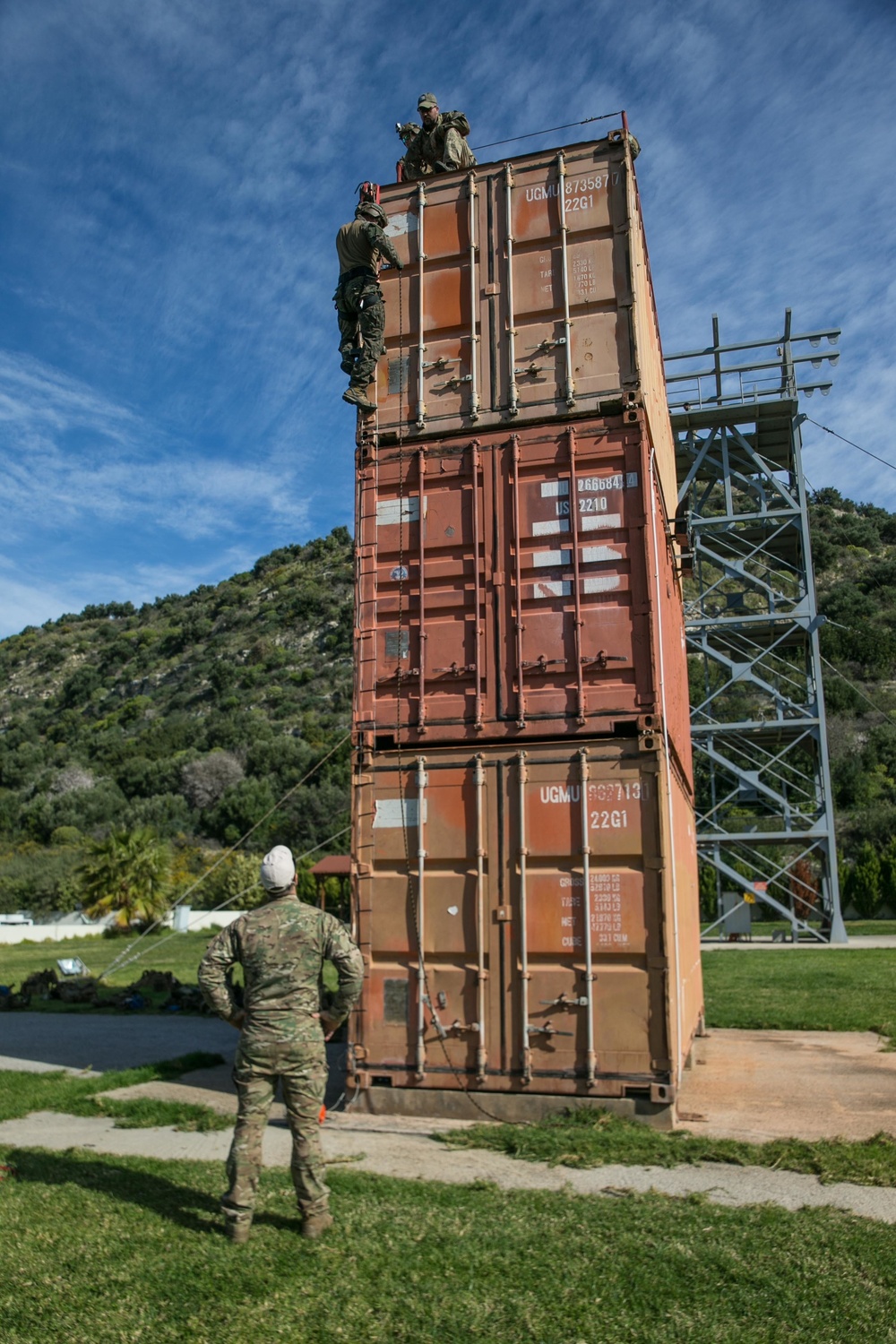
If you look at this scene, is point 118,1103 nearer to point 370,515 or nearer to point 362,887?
point 362,887

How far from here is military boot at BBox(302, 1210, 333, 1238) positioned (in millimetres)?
4641

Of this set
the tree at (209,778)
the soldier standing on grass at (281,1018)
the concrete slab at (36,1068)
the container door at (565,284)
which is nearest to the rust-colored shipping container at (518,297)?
the container door at (565,284)

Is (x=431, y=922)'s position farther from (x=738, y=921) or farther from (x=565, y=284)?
(x=738, y=921)

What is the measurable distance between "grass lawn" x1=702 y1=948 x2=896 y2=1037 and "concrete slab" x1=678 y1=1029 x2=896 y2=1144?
2.15ft

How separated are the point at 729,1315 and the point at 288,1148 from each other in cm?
353

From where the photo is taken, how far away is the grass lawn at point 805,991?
12344 millimetres

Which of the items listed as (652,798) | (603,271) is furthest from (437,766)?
(603,271)

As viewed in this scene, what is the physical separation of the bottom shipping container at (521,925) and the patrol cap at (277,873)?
100 inches

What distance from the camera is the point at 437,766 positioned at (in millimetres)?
7988

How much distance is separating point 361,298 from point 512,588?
3164 millimetres

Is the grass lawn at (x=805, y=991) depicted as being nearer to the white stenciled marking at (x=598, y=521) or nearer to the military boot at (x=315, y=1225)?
the white stenciled marking at (x=598, y=521)

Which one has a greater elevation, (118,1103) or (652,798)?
(652,798)

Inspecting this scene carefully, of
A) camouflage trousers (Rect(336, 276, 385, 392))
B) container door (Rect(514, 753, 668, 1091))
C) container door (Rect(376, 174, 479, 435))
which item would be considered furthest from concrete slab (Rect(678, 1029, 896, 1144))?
camouflage trousers (Rect(336, 276, 385, 392))

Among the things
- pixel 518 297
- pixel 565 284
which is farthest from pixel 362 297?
pixel 565 284
